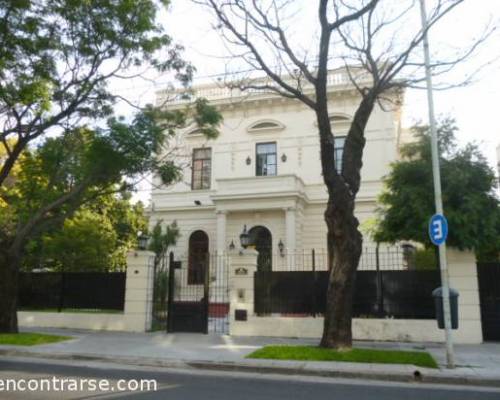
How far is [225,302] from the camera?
1789 centimetres

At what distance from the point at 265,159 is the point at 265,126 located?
6.36 ft

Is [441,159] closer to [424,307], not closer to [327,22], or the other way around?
[424,307]

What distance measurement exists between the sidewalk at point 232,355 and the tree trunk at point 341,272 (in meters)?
1.28

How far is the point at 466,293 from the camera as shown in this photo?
1241 cm

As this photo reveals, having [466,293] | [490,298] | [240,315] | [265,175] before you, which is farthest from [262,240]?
[490,298]

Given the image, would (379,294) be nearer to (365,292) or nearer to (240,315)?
(365,292)

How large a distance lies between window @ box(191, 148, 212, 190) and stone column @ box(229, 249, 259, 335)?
1286 centimetres

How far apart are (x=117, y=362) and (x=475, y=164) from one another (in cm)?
1204

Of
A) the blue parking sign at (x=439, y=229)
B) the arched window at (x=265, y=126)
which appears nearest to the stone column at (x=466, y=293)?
the blue parking sign at (x=439, y=229)

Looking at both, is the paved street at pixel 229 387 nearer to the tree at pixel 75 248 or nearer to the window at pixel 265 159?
the tree at pixel 75 248

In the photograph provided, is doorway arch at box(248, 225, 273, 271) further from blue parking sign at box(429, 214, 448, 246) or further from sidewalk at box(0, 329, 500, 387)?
blue parking sign at box(429, 214, 448, 246)

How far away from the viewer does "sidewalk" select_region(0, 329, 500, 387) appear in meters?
8.28

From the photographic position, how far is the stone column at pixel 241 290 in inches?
533

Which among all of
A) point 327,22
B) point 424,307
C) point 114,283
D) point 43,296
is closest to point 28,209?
point 43,296
